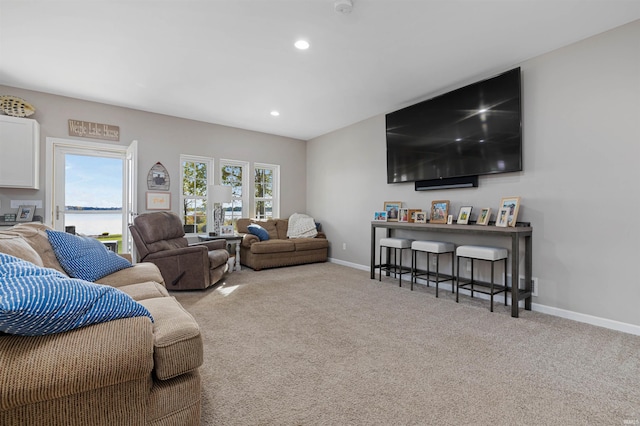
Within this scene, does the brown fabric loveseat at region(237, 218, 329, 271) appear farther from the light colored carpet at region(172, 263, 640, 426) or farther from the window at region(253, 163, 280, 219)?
the light colored carpet at region(172, 263, 640, 426)

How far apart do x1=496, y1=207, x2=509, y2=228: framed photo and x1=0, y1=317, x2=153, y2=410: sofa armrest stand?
3.29m

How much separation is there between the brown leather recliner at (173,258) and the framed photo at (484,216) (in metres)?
3.28

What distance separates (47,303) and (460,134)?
3956 mm

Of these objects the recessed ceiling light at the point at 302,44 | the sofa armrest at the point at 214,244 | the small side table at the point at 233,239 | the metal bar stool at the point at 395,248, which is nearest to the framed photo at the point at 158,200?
the small side table at the point at 233,239

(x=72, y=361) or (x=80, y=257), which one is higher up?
(x=80, y=257)

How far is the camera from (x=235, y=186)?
→ 5934mm

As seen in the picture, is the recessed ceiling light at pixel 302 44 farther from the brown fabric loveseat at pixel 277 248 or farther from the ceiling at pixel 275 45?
the brown fabric loveseat at pixel 277 248

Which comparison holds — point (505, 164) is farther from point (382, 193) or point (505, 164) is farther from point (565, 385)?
point (565, 385)

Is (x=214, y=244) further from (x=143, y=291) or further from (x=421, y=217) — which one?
(x=421, y=217)

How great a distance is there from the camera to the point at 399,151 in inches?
176

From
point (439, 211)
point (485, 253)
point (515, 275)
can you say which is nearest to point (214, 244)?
point (439, 211)

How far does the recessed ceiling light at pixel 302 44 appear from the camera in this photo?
2.86m

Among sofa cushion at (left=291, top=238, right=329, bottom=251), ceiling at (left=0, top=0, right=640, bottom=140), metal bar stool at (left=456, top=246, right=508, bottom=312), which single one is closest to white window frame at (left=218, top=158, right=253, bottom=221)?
sofa cushion at (left=291, top=238, right=329, bottom=251)

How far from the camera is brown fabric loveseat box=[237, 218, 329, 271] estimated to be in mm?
5086
